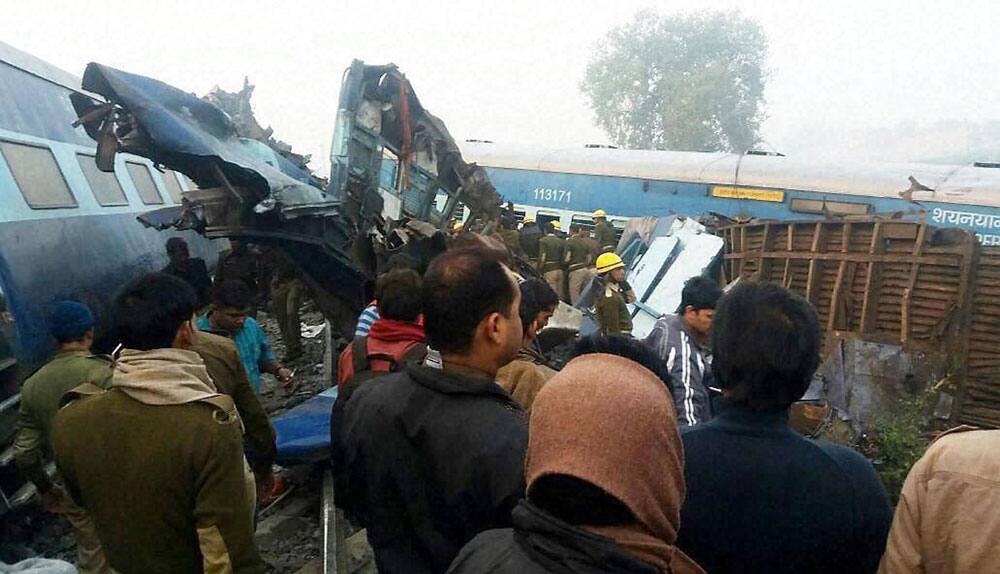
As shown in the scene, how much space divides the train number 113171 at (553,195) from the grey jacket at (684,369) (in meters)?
11.3

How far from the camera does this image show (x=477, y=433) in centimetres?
156

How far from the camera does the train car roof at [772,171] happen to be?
1080 cm

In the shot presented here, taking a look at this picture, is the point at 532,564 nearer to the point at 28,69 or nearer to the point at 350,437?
the point at 350,437

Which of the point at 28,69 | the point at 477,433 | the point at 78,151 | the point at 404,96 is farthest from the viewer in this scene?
the point at 404,96

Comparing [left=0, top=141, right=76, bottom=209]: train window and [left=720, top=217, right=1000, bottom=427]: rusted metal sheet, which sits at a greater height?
[left=0, top=141, right=76, bottom=209]: train window

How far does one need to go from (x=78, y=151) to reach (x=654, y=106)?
35.2m

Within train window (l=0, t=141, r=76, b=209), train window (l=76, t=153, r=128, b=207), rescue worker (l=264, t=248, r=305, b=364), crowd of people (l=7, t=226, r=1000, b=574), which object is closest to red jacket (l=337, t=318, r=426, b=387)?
crowd of people (l=7, t=226, r=1000, b=574)

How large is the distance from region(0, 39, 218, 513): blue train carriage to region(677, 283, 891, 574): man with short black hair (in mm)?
3699

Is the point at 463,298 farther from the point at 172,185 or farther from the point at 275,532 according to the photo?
the point at 172,185

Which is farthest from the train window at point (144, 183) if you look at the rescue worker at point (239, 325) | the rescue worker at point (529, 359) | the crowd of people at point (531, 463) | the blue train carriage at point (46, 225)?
the crowd of people at point (531, 463)

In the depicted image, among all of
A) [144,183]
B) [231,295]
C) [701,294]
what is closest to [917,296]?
[701,294]

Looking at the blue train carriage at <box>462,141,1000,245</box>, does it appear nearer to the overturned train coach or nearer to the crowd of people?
the overturned train coach

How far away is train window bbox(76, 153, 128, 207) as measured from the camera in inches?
241

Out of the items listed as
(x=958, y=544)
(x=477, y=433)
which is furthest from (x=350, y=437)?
(x=958, y=544)
